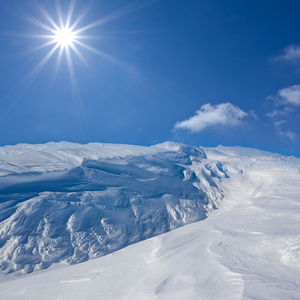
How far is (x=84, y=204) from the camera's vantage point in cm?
1694

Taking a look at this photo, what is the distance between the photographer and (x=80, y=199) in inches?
685

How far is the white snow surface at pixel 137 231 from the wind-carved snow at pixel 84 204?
0.27 ft

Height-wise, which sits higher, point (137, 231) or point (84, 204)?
point (84, 204)

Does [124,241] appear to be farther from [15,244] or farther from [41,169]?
[41,169]

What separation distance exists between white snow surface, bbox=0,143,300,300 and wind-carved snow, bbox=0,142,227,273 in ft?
0.27

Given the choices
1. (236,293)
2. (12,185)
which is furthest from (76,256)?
(236,293)

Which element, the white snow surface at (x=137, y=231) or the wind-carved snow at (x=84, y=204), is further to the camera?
the wind-carved snow at (x=84, y=204)

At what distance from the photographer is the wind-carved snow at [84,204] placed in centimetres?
1314

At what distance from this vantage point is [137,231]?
16422mm

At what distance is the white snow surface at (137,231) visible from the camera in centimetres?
600

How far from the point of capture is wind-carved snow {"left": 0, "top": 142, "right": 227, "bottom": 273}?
43.1 feet

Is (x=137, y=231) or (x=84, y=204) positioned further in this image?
(x=84, y=204)

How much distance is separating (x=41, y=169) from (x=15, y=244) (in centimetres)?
890

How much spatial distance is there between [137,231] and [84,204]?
5752mm
